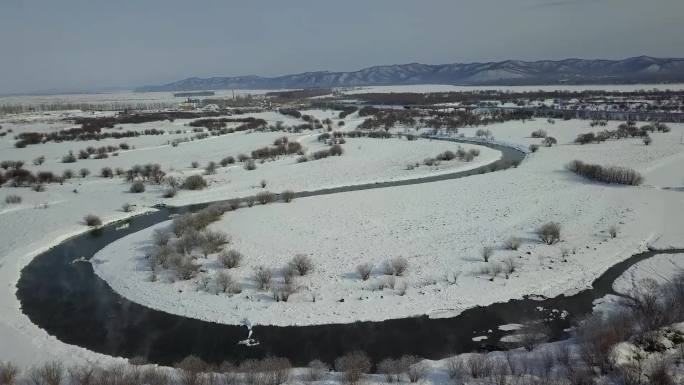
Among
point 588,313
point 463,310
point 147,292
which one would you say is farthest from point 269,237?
point 588,313

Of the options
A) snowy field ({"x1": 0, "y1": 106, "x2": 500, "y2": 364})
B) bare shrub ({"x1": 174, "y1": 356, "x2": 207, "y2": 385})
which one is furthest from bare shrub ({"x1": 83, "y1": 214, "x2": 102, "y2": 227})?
bare shrub ({"x1": 174, "y1": 356, "x2": 207, "y2": 385})

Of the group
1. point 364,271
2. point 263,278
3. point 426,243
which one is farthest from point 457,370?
point 426,243

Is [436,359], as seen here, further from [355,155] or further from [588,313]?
[355,155]

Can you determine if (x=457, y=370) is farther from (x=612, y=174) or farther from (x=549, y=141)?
(x=549, y=141)

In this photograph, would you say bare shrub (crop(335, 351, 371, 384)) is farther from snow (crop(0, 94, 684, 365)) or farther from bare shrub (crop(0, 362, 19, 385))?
bare shrub (crop(0, 362, 19, 385))

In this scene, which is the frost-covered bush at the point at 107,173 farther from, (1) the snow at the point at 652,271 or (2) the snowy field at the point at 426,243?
(1) the snow at the point at 652,271

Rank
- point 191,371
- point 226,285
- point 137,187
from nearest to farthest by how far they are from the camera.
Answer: point 191,371, point 226,285, point 137,187
